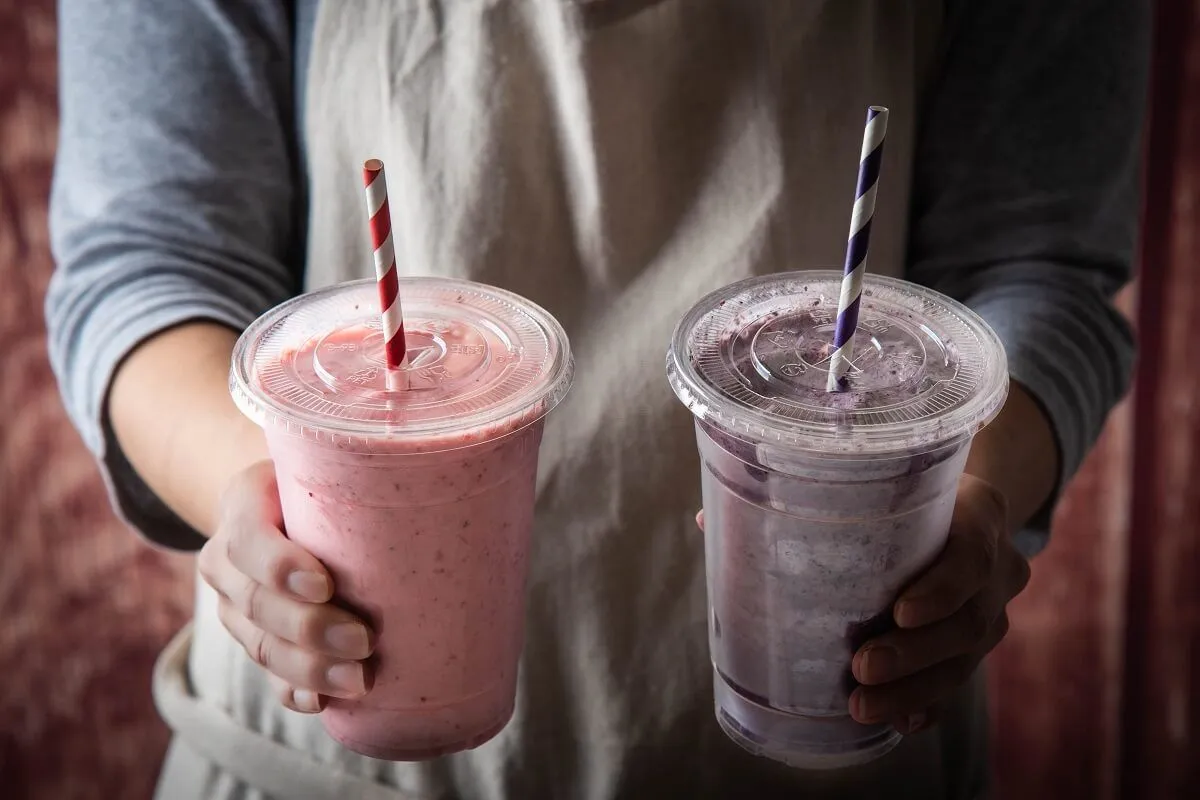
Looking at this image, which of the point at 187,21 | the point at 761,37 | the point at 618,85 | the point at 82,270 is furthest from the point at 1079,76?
the point at 82,270

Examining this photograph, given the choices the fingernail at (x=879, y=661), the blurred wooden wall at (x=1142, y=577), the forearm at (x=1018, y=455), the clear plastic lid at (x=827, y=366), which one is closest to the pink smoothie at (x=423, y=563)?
the clear plastic lid at (x=827, y=366)

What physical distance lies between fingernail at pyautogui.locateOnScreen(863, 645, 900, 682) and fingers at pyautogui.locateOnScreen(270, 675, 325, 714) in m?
0.41

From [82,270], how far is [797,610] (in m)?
0.75

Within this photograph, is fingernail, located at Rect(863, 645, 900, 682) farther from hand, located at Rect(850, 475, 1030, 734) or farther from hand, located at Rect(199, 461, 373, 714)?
hand, located at Rect(199, 461, 373, 714)

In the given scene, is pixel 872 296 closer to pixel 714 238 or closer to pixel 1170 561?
pixel 714 238

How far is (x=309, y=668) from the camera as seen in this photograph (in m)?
0.84

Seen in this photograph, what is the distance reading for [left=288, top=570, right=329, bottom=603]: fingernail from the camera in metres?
0.82

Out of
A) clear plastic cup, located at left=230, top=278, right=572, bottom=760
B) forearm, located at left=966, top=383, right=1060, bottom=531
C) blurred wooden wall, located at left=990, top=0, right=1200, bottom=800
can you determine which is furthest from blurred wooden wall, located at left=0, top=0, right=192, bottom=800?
blurred wooden wall, located at left=990, top=0, right=1200, bottom=800

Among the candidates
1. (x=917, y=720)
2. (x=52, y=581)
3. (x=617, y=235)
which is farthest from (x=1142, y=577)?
(x=52, y=581)

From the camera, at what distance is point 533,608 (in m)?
1.09

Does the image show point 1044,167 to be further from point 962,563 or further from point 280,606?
point 280,606

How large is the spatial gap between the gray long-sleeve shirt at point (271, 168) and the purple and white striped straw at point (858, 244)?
0.34 m

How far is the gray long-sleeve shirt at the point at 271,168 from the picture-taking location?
1085 millimetres

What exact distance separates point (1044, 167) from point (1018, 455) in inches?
11.9
